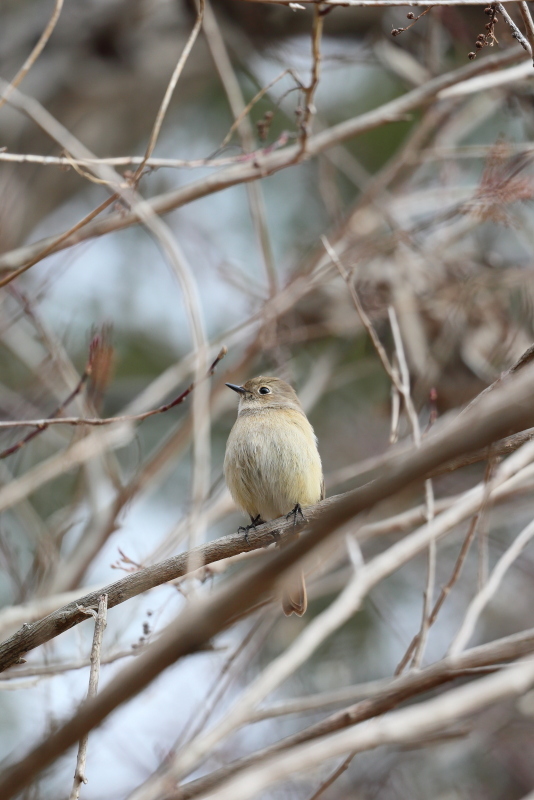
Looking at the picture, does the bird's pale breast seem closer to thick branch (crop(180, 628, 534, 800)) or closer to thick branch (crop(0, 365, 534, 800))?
thick branch (crop(180, 628, 534, 800))

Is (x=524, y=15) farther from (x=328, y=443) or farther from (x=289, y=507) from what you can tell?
(x=328, y=443)

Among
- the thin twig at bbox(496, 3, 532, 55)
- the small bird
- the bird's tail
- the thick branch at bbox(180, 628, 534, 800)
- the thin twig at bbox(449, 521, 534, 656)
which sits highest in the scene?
the thin twig at bbox(496, 3, 532, 55)

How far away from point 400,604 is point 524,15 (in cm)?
606

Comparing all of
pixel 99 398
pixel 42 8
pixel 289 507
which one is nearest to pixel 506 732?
pixel 289 507

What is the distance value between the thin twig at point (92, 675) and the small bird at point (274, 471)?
2174 millimetres

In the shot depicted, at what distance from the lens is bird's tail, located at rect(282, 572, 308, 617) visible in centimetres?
473

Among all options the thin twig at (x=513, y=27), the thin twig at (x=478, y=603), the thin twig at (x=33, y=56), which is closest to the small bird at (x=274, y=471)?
the thin twig at (x=478, y=603)

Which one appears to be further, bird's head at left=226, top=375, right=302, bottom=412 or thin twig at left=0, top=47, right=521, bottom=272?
bird's head at left=226, top=375, right=302, bottom=412

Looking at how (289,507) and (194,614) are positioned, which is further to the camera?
(289,507)

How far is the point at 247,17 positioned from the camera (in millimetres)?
7340

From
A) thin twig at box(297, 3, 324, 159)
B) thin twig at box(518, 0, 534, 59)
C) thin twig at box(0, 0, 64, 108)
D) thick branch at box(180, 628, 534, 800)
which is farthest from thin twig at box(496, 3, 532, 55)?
thick branch at box(180, 628, 534, 800)

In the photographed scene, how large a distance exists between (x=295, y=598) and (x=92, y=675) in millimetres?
2675

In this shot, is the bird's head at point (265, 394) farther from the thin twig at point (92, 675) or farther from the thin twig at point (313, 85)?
the thin twig at point (92, 675)

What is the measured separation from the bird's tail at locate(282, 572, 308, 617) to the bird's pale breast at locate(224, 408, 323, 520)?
44 centimetres
